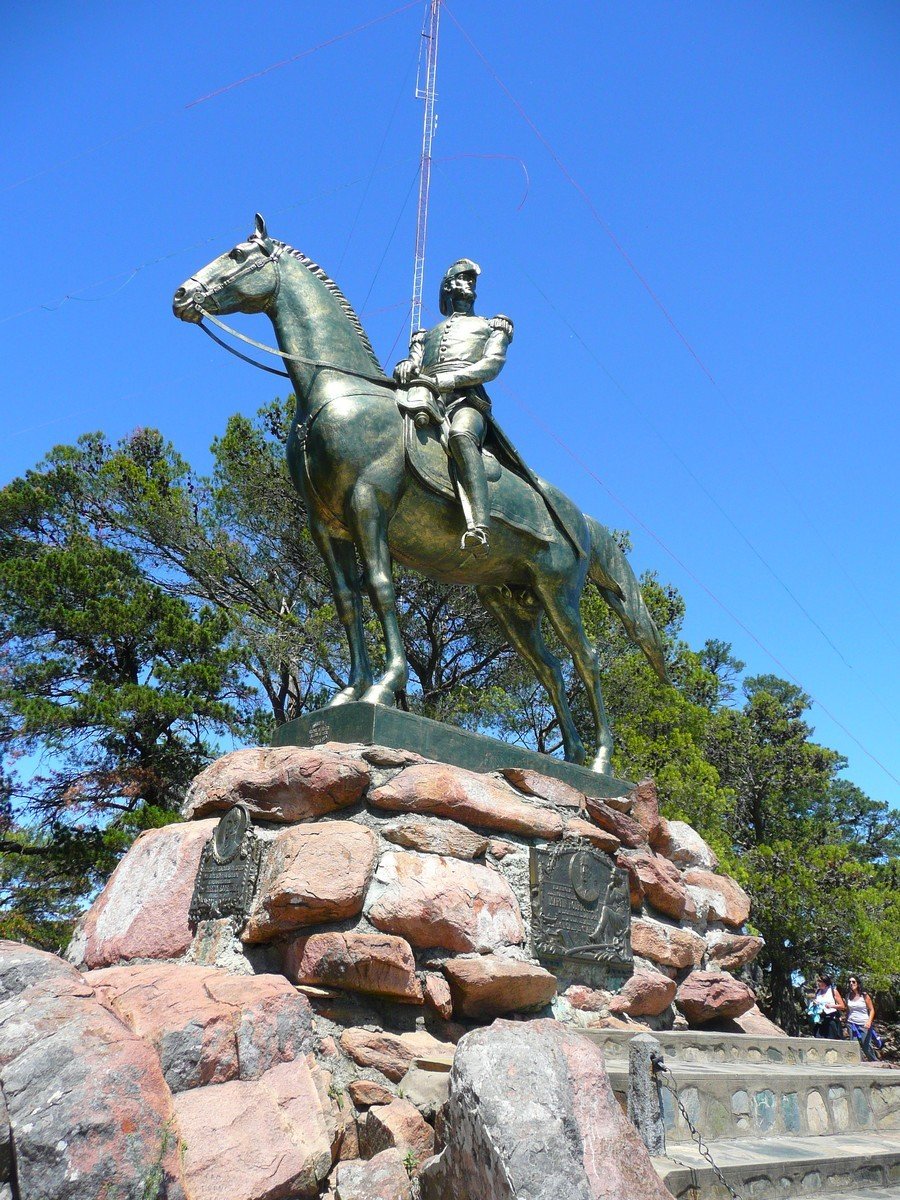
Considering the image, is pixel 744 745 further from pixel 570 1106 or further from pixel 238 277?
pixel 570 1106

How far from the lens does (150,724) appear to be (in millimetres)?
16281

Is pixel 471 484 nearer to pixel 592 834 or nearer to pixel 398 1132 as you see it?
pixel 592 834

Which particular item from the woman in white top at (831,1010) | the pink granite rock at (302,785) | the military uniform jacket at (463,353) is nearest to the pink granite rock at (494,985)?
the pink granite rock at (302,785)

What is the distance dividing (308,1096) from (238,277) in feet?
15.9

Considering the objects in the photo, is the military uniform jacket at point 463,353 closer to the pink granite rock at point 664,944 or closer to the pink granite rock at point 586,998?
the pink granite rock at point 664,944

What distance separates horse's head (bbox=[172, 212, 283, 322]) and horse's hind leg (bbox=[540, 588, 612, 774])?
111 inches

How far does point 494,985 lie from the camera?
4.98 meters

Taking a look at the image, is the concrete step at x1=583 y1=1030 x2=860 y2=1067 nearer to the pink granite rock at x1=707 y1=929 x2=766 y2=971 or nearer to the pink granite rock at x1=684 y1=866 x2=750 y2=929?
the pink granite rock at x1=707 y1=929 x2=766 y2=971

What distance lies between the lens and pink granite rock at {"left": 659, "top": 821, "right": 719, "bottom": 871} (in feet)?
24.8

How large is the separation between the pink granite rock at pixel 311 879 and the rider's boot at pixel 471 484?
216cm

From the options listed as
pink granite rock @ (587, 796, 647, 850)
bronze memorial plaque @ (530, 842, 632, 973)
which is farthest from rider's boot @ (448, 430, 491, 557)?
bronze memorial plaque @ (530, 842, 632, 973)

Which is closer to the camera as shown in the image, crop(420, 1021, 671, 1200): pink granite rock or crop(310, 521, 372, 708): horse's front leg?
crop(420, 1021, 671, 1200): pink granite rock

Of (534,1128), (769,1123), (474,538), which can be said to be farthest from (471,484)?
(534,1128)

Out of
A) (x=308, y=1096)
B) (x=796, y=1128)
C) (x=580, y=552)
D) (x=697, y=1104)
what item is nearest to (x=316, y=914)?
(x=308, y=1096)
